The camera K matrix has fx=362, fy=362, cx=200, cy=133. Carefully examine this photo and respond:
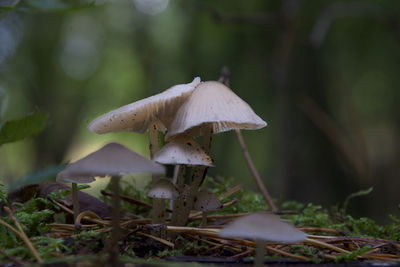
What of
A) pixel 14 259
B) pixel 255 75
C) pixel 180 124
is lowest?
pixel 14 259

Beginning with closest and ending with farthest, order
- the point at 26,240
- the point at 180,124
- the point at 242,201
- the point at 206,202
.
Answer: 1. the point at 26,240
2. the point at 180,124
3. the point at 206,202
4. the point at 242,201

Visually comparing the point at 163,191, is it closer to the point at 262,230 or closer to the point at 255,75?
the point at 262,230

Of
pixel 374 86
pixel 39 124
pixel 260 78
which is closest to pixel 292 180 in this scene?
pixel 260 78

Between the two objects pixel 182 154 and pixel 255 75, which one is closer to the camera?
pixel 182 154

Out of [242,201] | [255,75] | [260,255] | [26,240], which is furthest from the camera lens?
[255,75]

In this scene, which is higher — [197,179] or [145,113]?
[145,113]

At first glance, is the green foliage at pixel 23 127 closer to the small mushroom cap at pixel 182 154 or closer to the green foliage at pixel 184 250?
the small mushroom cap at pixel 182 154

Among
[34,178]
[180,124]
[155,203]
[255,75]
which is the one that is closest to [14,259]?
[34,178]
